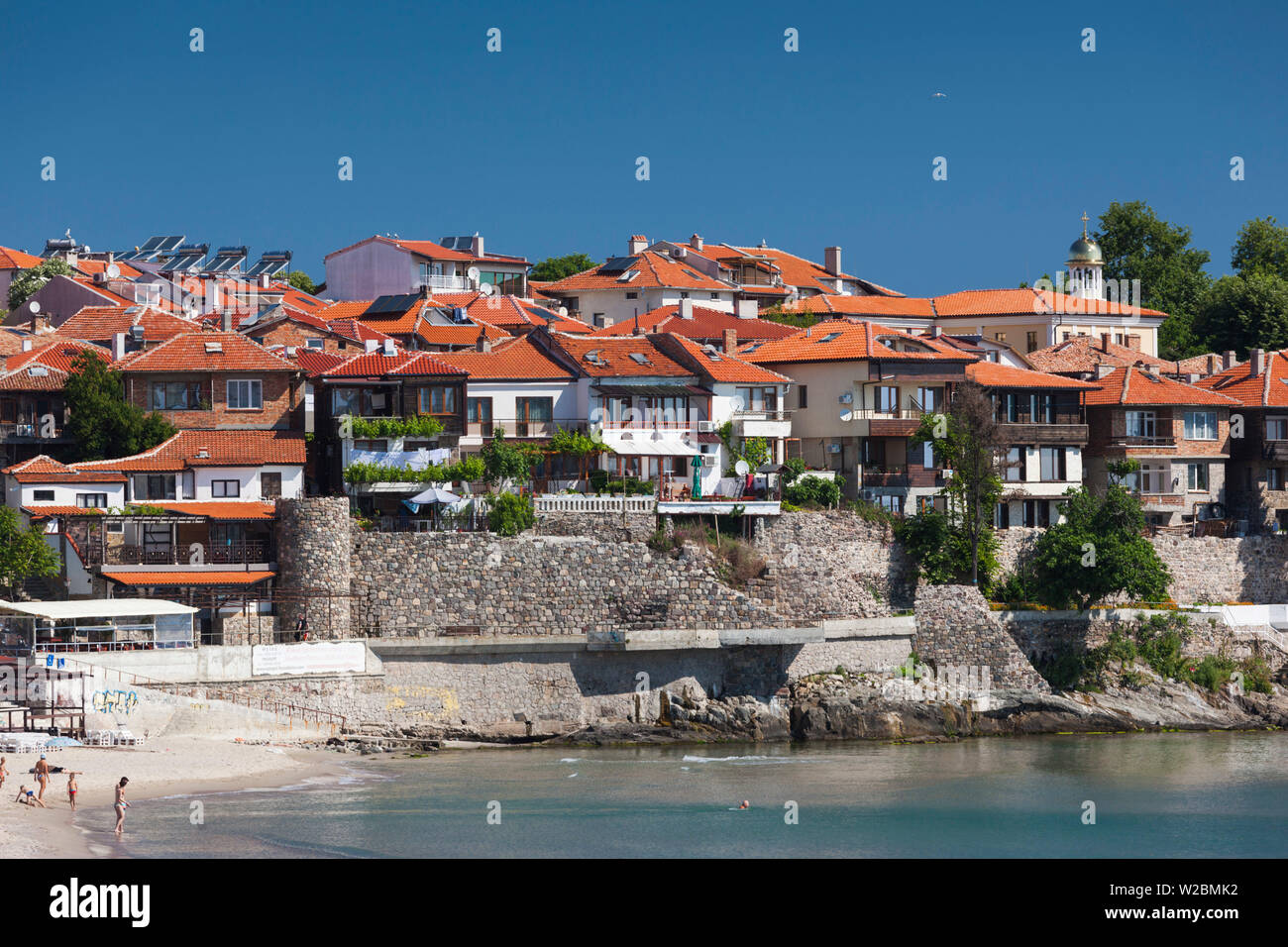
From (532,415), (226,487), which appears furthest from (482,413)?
(226,487)

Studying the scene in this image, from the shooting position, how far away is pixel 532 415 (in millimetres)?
67688

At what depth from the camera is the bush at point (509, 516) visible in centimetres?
6094

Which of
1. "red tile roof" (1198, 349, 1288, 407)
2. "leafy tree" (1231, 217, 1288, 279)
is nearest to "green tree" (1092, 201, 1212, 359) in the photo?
"leafy tree" (1231, 217, 1288, 279)

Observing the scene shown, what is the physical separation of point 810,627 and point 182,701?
19410 millimetres

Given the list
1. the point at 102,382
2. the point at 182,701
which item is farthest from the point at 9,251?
the point at 182,701

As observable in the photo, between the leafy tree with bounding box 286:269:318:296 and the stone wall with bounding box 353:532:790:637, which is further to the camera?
the leafy tree with bounding box 286:269:318:296

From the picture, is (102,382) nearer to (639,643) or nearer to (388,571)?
(388,571)

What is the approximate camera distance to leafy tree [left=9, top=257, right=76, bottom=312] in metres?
96.5

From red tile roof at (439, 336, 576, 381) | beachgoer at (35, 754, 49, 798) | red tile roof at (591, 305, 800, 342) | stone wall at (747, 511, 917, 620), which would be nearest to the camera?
beachgoer at (35, 754, 49, 798)

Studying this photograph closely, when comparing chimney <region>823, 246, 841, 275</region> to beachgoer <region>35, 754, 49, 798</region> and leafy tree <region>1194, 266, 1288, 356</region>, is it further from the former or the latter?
beachgoer <region>35, 754, 49, 798</region>

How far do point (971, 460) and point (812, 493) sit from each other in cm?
565

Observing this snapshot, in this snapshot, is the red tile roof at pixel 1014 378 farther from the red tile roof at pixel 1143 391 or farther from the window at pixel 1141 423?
the window at pixel 1141 423

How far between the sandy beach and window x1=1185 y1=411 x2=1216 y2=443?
39.0 metres

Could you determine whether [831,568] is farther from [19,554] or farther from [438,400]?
[19,554]
